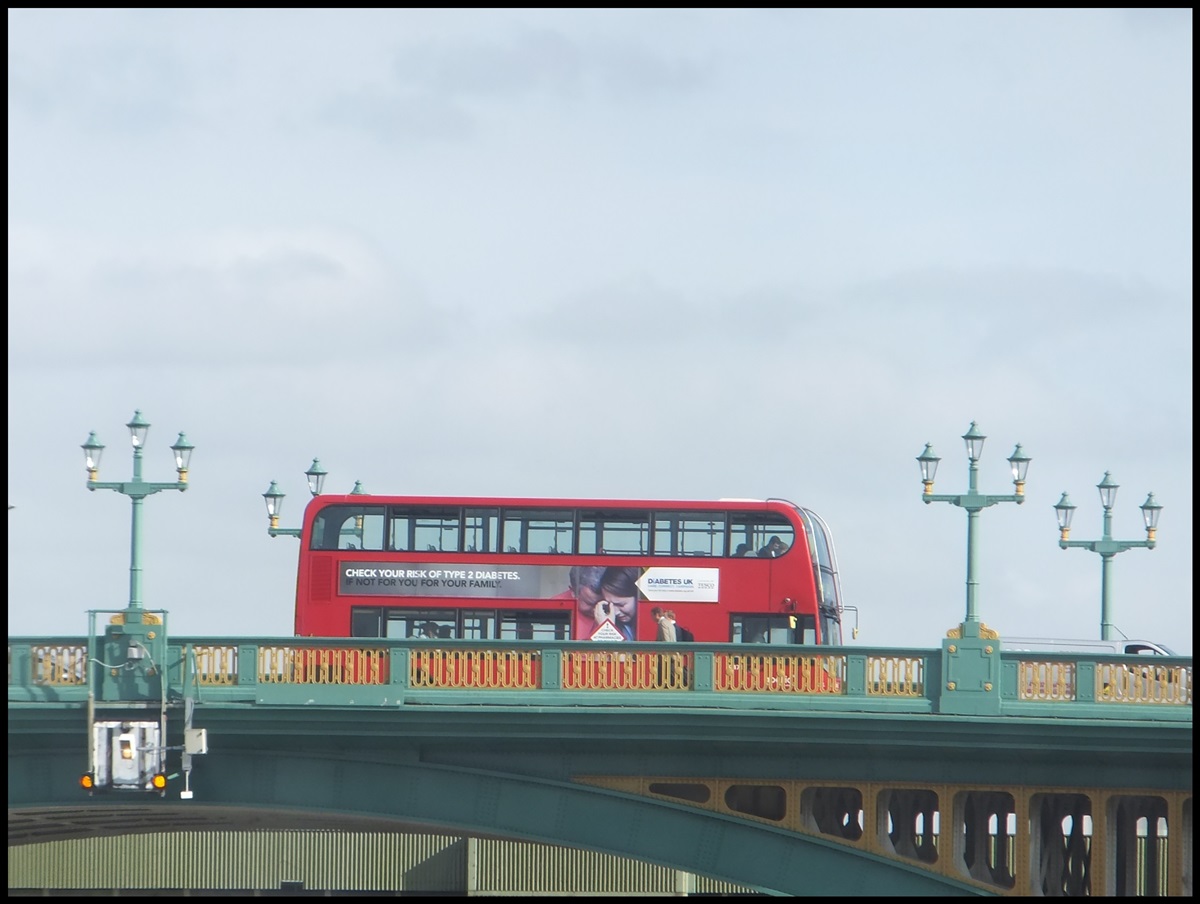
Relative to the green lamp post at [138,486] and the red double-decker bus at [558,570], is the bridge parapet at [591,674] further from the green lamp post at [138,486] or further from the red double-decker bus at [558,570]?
the red double-decker bus at [558,570]

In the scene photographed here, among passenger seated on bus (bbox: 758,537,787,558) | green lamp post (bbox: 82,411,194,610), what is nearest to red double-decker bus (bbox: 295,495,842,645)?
passenger seated on bus (bbox: 758,537,787,558)

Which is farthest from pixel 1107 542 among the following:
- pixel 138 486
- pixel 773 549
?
pixel 138 486

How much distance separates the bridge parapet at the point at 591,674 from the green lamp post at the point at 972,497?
97cm

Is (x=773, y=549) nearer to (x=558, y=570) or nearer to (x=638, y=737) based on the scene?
(x=558, y=570)

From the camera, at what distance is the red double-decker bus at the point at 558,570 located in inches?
1667

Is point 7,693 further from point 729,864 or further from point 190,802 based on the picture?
point 729,864

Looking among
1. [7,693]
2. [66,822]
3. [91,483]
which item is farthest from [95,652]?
[66,822]

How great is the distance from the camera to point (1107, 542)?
48.2 meters

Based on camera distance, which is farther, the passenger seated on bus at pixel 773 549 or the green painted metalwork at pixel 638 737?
the passenger seated on bus at pixel 773 549

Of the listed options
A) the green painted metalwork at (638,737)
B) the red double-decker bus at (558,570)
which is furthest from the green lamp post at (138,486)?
the red double-decker bus at (558,570)

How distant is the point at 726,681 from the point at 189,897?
1576 inches

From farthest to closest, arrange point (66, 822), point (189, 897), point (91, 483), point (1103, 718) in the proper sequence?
point (189, 897)
point (66, 822)
point (91, 483)
point (1103, 718)

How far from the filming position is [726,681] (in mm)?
33500

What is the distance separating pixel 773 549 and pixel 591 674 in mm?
9513
